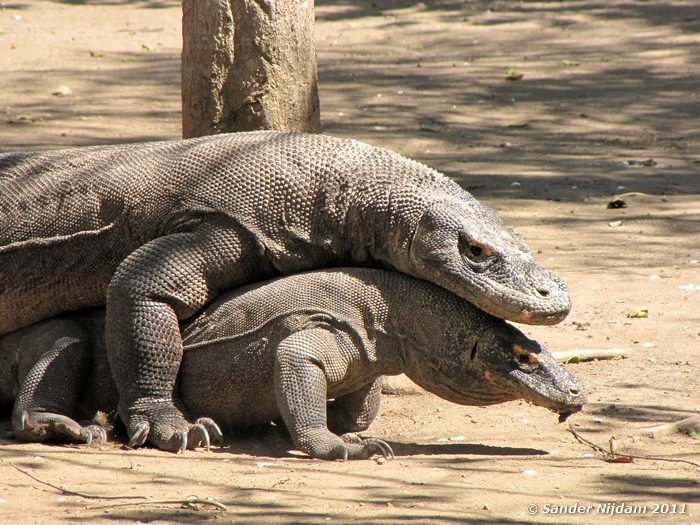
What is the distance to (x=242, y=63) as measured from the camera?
6.03 m

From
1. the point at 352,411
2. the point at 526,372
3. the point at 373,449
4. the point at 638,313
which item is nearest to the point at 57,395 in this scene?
the point at 352,411

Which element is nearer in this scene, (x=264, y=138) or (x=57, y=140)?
(x=264, y=138)

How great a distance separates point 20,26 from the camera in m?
15.2

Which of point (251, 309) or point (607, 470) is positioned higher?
point (251, 309)

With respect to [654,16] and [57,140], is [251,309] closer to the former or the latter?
[57,140]

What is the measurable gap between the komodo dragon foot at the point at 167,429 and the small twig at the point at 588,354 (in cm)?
198

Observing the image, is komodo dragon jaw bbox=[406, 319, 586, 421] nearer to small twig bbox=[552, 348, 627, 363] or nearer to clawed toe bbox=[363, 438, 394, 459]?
clawed toe bbox=[363, 438, 394, 459]

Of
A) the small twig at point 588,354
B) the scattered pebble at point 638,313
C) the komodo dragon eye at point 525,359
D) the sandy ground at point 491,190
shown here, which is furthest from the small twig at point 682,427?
the scattered pebble at point 638,313

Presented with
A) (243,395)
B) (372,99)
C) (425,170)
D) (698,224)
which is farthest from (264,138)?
(372,99)

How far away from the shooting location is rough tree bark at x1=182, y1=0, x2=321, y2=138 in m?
6.00

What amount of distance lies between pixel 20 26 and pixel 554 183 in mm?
8473

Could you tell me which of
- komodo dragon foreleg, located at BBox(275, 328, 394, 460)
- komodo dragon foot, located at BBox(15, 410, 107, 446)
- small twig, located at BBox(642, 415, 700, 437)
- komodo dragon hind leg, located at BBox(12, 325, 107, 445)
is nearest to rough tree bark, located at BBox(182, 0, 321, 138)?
komodo dragon hind leg, located at BBox(12, 325, 107, 445)

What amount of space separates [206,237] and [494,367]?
4.32 ft

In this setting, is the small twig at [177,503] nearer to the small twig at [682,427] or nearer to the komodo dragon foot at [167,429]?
the komodo dragon foot at [167,429]
